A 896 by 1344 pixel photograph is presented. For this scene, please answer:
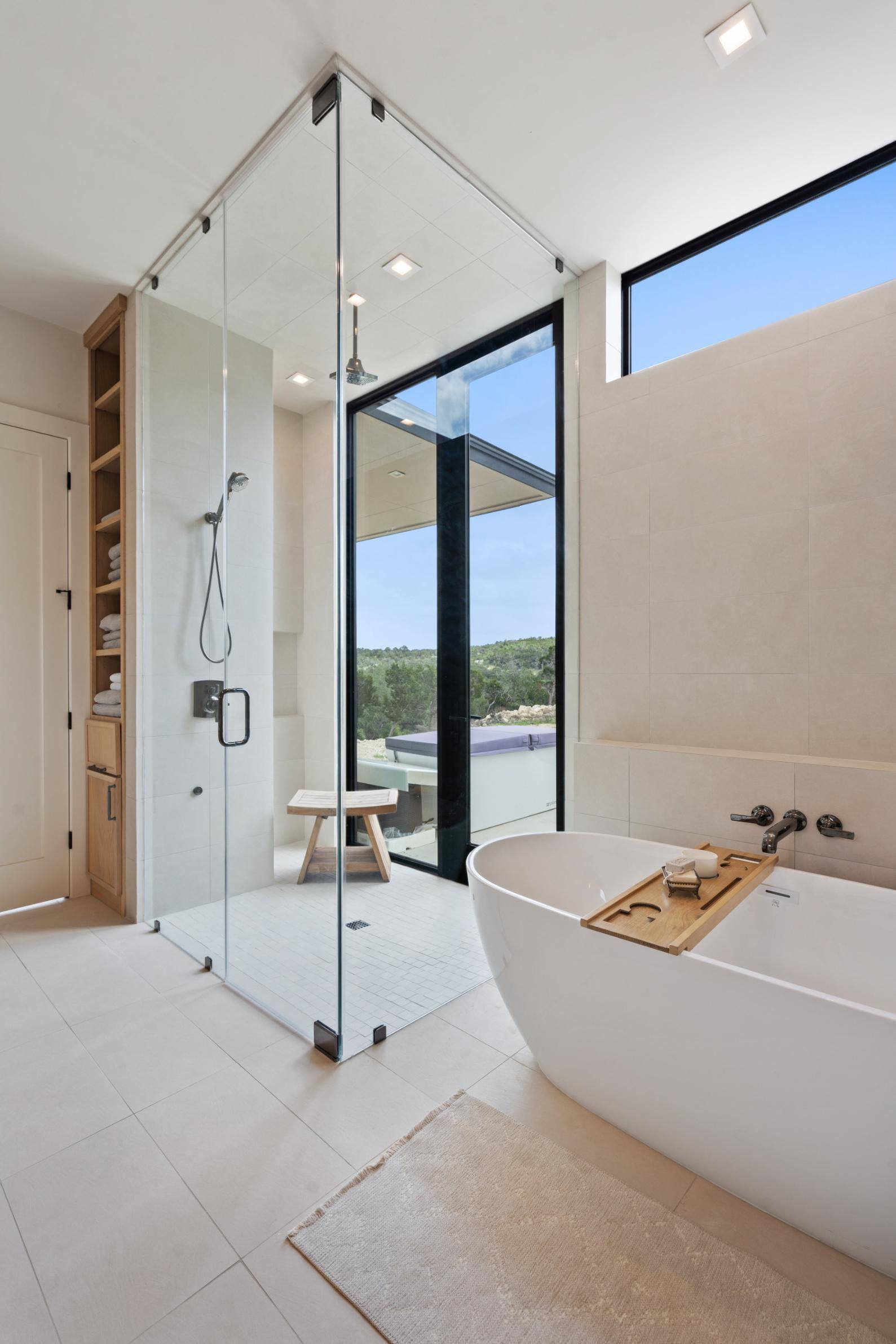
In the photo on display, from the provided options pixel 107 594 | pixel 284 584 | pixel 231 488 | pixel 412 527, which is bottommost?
pixel 284 584

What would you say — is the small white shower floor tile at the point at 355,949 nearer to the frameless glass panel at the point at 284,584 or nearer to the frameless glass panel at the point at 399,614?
the frameless glass panel at the point at 284,584

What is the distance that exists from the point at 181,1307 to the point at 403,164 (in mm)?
2945

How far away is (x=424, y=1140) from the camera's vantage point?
1594mm

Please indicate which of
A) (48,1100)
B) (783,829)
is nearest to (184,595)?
(48,1100)

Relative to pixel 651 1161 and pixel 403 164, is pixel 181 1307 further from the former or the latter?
pixel 403 164

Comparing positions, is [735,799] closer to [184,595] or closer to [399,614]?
[399,614]

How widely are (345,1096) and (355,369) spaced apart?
209cm

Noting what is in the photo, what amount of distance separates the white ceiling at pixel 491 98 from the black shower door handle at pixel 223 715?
177cm

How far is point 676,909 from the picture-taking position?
1641 mm

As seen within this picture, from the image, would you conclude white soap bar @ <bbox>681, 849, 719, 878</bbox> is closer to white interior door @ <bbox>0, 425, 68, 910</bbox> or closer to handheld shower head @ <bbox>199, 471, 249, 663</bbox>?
handheld shower head @ <bbox>199, 471, 249, 663</bbox>

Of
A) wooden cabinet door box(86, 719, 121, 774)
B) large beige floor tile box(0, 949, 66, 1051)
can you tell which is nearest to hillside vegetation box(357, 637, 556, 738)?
large beige floor tile box(0, 949, 66, 1051)

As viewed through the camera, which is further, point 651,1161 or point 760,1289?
point 651,1161

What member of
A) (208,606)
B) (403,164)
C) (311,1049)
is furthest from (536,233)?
(311,1049)

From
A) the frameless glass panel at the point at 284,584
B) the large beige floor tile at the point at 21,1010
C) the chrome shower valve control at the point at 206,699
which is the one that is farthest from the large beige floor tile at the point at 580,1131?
the chrome shower valve control at the point at 206,699
